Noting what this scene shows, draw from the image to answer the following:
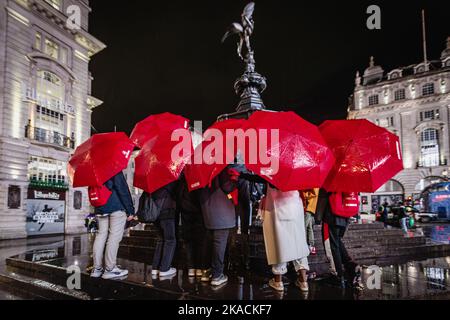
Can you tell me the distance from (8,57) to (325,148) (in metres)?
23.8

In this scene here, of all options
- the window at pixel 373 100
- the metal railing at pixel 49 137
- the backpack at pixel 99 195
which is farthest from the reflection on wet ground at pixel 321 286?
the window at pixel 373 100

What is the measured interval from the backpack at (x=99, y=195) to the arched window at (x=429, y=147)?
A: 4859 centimetres

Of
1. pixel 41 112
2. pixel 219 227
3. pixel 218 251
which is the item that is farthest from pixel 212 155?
pixel 41 112

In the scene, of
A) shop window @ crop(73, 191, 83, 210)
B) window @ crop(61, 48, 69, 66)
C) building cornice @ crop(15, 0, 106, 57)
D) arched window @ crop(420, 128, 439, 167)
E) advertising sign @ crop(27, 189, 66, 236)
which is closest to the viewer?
advertising sign @ crop(27, 189, 66, 236)

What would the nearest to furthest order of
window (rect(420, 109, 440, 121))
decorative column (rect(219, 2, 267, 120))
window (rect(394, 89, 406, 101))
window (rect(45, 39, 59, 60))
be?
decorative column (rect(219, 2, 267, 120)), window (rect(45, 39, 59, 60)), window (rect(420, 109, 440, 121)), window (rect(394, 89, 406, 101))

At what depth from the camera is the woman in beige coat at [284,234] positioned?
176 inches

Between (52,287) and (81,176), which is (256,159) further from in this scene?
(52,287)

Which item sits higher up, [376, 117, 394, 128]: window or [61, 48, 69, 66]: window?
[61, 48, 69, 66]: window

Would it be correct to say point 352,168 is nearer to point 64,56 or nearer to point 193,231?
point 193,231

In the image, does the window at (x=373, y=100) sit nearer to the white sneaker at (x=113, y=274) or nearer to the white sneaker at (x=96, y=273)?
the white sneaker at (x=113, y=274)

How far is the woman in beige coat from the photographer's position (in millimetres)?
4473

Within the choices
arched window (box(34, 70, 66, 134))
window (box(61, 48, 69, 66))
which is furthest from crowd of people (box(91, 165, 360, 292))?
window (box(61, 48, 69, 66))

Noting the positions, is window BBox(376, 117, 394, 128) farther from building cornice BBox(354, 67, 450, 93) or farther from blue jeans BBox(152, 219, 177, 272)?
blue jeans BBox(152, 219, 177, 272)

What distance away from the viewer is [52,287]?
5500 mm
